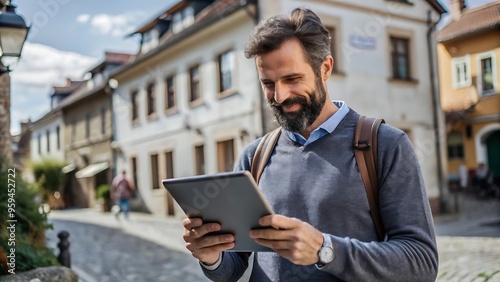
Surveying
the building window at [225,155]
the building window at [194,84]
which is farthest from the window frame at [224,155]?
the building window at [194,84]

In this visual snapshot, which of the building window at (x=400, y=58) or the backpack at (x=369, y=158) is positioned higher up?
the building window at (x=400, y=58)

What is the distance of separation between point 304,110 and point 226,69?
47.2 feet

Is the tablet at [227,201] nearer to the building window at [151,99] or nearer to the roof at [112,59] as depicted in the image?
→ the building window at [151,99]

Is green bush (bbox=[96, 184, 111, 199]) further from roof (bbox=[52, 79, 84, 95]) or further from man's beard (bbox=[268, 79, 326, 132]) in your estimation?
man's beard (bbox=[268, 79, 326, 132])

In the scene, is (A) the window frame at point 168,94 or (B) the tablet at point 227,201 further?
(A) the window frame at point 168,94

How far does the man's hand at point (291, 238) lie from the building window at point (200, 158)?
16199 mm

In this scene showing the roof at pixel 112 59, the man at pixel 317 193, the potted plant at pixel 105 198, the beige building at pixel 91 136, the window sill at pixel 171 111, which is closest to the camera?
the man at pixel 317 193

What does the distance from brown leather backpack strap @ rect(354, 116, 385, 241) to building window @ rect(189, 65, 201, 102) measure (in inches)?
630

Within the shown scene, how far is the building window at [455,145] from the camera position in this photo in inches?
820

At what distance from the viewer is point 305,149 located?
5.87 ft

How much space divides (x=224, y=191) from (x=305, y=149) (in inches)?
15.8

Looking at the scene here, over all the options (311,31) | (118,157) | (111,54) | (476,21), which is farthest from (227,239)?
(111,54)

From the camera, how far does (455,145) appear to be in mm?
21125

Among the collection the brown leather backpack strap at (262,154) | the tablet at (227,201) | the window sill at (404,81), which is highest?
the window sill at (404,81)
